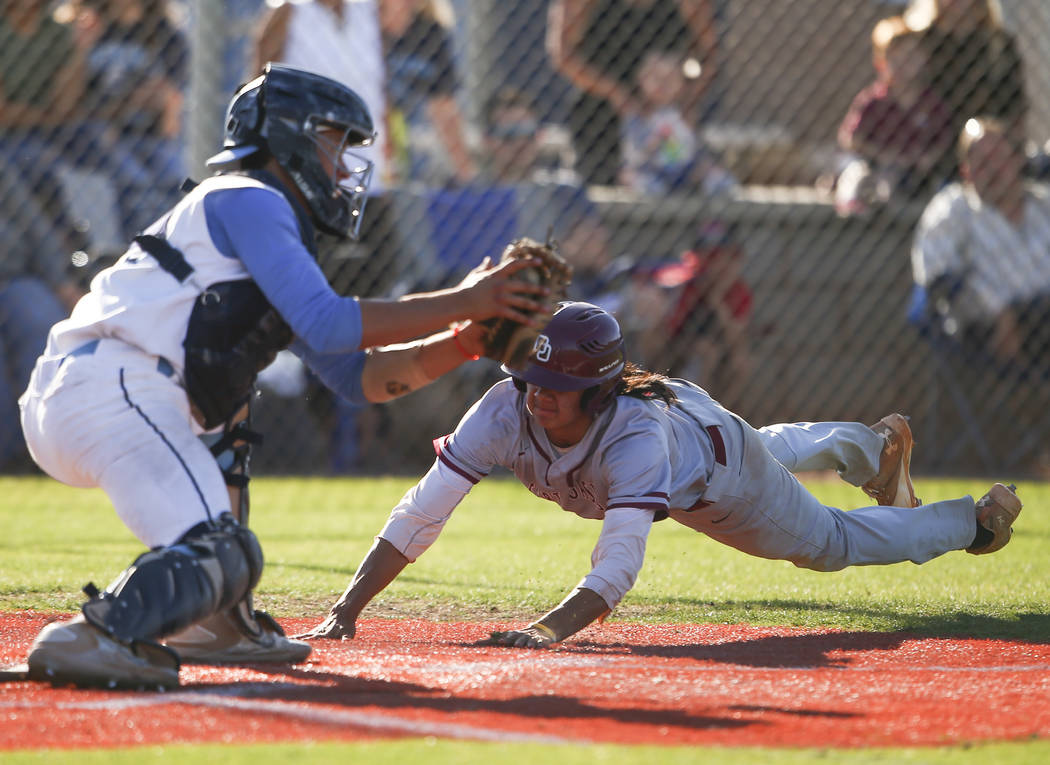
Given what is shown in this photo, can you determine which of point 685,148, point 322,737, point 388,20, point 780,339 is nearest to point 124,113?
point 388,20

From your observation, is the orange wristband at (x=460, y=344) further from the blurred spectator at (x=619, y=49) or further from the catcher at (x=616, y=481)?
the blurred spectator at (x=619, y=49)

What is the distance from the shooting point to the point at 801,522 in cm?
502

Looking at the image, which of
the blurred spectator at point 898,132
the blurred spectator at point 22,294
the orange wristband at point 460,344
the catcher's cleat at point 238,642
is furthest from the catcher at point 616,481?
the blurred spectator at point 898,132

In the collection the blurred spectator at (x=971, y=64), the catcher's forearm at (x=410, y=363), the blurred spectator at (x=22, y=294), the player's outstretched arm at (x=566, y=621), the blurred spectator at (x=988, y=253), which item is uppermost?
the blurred spectator at (x=971, y=64)

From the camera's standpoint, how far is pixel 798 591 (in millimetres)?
5664

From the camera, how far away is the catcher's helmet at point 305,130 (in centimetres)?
411

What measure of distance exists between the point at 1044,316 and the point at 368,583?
6.88 meters

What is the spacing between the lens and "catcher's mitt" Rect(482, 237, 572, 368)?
3.88m

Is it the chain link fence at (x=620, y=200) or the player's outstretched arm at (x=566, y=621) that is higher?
the chain link fence at (x=620, y=200)

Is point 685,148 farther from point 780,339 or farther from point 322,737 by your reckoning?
point 322,737

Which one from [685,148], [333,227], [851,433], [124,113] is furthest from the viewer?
[685,148]

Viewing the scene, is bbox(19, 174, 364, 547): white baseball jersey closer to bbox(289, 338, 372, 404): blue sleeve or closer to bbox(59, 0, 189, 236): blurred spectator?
bbox(289, 338, 372, 404): blue sleeve

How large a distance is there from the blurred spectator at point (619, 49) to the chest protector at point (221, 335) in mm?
6548

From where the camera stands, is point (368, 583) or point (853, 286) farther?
point (853, 286)
